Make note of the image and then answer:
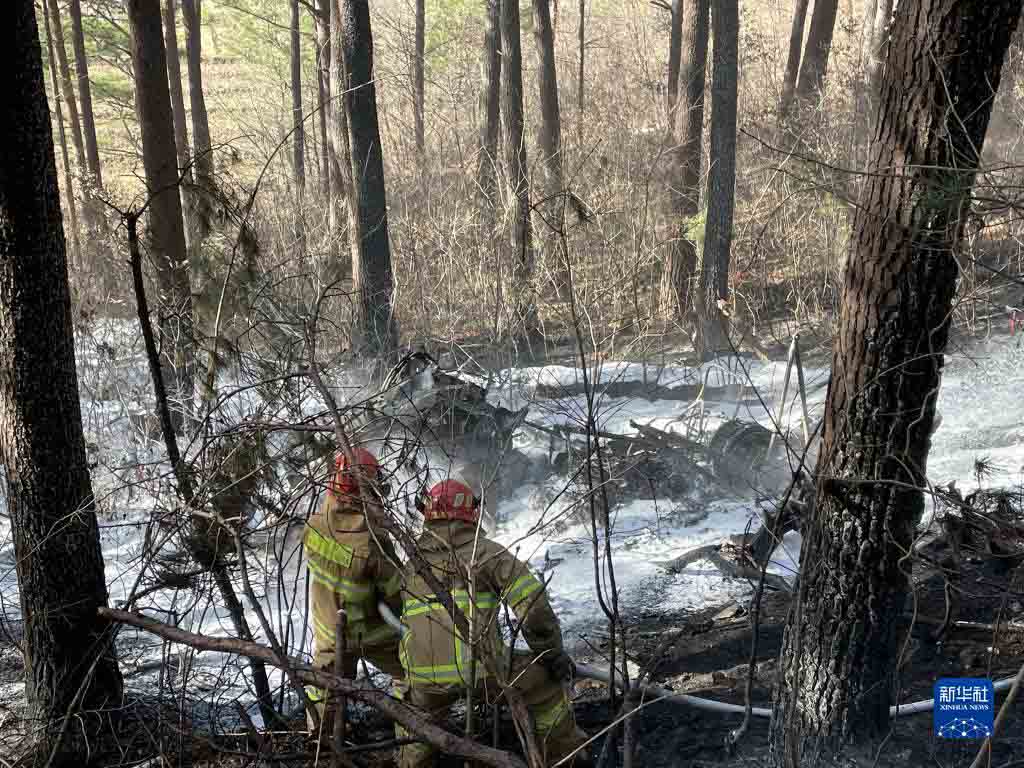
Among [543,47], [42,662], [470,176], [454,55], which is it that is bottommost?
[42,662]

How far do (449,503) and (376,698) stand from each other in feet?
5.15

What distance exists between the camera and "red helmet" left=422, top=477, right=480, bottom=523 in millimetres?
3939

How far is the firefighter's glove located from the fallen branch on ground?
58.3 inches

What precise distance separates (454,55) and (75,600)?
2373 cm

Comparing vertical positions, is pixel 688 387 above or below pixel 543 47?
below

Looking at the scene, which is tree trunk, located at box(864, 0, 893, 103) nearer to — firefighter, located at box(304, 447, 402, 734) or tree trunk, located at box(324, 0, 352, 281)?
tree trunk, located at box(324, 0, 352, 281)

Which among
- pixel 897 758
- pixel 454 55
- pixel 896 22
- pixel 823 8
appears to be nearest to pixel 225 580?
pixel 897 758

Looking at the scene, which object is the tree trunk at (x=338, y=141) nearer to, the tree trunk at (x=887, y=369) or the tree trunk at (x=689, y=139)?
the tree trunk at (x=689, y=139)

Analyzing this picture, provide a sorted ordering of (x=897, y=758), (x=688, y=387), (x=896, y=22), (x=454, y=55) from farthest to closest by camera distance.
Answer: (x=454, y=55) → (x=688, y=387) → (x=897, y=758) → (x=896, y=22)

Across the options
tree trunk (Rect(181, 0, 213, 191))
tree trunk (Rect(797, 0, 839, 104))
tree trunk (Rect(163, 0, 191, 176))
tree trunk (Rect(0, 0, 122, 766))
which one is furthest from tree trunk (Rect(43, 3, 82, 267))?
tree trunk (Rect(797, 0, 839, 104))

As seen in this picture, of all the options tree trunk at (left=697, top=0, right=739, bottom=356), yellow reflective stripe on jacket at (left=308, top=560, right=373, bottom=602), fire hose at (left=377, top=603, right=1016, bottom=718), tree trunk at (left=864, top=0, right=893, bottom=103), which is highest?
tree trunk at (left=864, top=0, right=893, bottom=103)

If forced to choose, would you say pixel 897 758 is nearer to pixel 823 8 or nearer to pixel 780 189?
pixel 780 189

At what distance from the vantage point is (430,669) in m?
3.91

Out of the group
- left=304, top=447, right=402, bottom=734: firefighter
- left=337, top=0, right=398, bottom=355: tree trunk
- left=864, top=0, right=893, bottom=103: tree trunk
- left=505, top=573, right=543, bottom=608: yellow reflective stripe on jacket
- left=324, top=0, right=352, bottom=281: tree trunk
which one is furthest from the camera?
left=864, top=0, right=893, bottom=103: tree trunk
